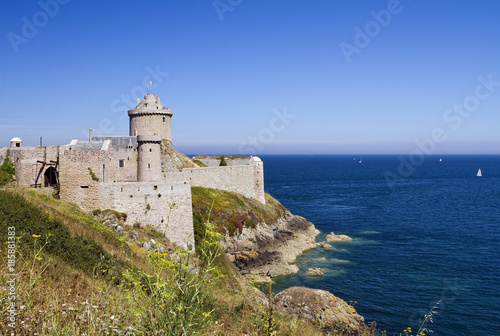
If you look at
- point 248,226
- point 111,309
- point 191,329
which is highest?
point 191,329

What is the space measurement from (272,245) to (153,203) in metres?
23.2

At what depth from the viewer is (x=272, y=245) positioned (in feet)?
148

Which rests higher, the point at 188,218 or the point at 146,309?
the point at 146,309

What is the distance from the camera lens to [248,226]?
4331 centimetres

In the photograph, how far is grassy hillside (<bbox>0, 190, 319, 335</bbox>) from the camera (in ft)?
17.2

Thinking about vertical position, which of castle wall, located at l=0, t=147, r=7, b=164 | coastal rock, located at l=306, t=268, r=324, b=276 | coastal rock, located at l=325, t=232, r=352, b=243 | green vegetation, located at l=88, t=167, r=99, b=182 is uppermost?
castle wall, located at l=0, t=147, r=7, b=164

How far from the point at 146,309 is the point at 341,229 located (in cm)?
5536

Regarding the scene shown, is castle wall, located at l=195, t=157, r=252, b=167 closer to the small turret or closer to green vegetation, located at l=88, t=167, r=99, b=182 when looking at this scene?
the small turret

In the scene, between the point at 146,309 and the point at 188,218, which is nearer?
the point at 146,309

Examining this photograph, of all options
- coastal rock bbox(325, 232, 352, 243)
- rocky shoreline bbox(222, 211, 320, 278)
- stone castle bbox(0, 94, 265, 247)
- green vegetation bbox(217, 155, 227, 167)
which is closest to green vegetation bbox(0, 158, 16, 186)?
stone castle bbox(0, 94, 265, 247)

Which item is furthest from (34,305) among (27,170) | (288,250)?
(288,250)

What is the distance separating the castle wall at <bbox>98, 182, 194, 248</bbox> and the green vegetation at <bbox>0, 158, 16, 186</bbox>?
29.3ft

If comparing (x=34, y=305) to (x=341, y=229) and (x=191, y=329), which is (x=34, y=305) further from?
(x=341, y=229)

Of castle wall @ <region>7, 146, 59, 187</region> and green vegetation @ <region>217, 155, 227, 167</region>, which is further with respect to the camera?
green vegetation @ <region>217, 155, 227, 167</region>
